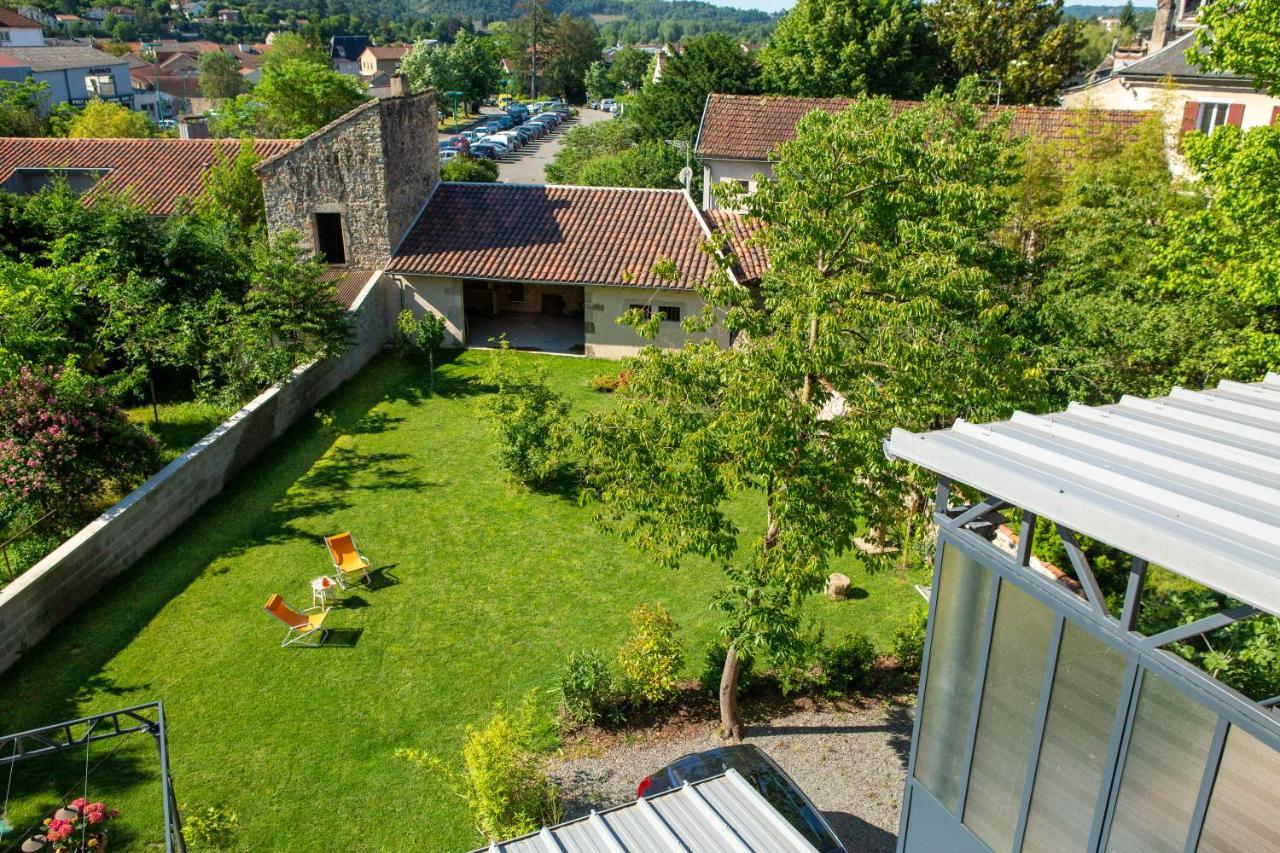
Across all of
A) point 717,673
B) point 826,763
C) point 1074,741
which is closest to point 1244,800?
point 1074,741

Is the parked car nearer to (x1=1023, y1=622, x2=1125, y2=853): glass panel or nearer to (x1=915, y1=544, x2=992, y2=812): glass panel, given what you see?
(x1=915, y1=544, x2=992, y2=812): glass panel

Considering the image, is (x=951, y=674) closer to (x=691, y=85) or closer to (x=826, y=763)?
(x=826, y=763)

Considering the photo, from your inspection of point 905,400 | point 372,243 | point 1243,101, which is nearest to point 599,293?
point 372,243

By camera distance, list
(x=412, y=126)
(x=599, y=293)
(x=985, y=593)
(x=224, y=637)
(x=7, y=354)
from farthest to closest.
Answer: (x=412, y=126) < (x=599, y=293) < (x=7, y=354) < (x=224, y=637) < (x=985, y=593)

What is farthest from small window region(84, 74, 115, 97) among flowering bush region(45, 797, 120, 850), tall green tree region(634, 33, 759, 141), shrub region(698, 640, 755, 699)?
shrub region(698, 640, 755, 699)

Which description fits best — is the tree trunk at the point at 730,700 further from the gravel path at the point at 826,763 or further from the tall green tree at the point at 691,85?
the tall green tree at the point at 691,85

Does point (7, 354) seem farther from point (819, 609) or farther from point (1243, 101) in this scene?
point (1243, 101)
